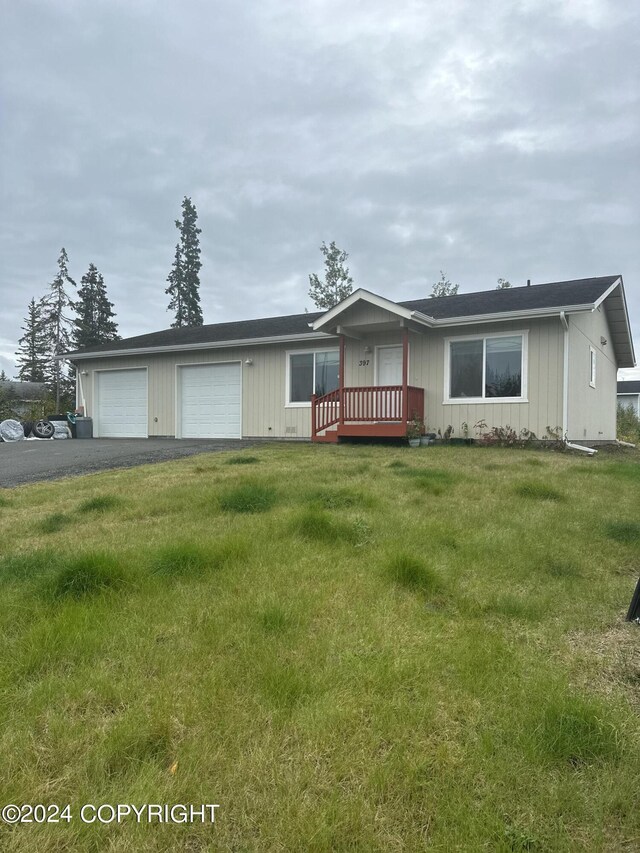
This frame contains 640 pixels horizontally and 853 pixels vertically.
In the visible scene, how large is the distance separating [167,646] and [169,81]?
16.4 meters

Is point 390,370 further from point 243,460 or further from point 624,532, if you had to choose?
point 624,532

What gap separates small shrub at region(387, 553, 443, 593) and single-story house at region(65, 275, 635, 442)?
27.0 feet

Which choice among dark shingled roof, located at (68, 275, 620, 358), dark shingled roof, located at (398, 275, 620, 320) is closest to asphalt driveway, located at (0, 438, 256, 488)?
dark shingled roof, located at (68, 275, 620, 358)

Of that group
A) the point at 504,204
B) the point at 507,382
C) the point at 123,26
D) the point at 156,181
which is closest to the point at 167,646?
the point at 507,382

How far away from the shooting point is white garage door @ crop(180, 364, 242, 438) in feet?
Answer: 48.1

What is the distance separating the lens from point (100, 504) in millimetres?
4734

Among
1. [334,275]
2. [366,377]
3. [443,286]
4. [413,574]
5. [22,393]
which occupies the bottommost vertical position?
[413,574]

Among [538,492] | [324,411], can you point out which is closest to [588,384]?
[324,411]

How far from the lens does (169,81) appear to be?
14.5 meters

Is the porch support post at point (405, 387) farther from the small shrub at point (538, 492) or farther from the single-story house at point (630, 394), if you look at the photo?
the single-story house at point (630, 394)

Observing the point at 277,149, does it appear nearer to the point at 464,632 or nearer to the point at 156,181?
the point at 156,181

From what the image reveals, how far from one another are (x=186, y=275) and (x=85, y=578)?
40.0 metres

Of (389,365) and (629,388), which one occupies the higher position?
(629,388)

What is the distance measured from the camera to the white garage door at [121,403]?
1605 centimetres
